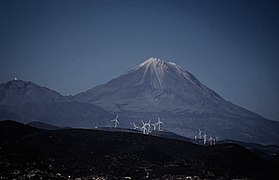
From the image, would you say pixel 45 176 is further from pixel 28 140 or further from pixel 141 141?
pixel 141 141

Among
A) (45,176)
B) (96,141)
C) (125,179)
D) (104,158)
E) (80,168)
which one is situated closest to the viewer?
(45,176)

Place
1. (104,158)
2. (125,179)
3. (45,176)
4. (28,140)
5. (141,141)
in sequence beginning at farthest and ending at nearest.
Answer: (141,141), (28,140), (104,158), (125,179), (45,176)

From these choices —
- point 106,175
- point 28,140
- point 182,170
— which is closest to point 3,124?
point 28,140

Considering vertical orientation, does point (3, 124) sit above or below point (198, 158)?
above

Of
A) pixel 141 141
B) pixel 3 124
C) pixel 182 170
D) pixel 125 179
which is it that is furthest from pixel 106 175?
pixel 3 124

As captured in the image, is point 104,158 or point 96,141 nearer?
point 104,158

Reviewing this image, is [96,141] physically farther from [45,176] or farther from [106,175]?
→ [45,176]
